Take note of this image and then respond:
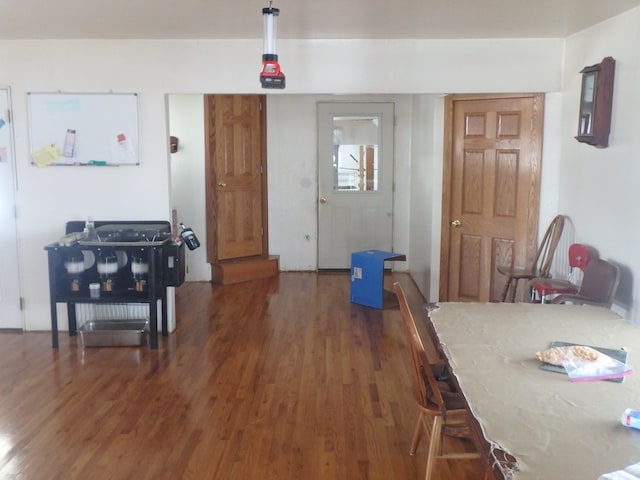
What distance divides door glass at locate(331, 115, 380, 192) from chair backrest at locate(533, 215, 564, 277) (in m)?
2.87

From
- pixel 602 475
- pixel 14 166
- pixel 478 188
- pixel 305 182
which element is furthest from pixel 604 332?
pixel 305 182

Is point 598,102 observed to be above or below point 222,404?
above

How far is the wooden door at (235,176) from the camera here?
6.73 m

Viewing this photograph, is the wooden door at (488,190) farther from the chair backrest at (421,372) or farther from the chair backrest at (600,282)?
the chair backrest at (421,372)

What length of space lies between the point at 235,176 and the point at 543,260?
3599 mm

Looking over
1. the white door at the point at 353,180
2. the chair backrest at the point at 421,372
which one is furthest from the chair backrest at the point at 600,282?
Result: the white door at the point at 353,180

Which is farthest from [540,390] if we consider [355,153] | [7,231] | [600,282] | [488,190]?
[355,153]

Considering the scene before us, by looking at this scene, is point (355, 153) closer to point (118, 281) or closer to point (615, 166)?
point (118, 281)

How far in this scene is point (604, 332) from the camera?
8.58ft

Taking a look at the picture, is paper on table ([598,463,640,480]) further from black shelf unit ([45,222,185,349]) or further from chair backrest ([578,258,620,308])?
black shelf unit ([45,222,185,349])

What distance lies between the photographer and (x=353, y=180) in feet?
24.0

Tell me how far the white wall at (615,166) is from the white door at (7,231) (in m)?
4.24

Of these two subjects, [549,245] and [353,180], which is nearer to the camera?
[549,245]

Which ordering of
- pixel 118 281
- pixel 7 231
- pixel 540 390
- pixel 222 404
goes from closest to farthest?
pixel 540 390, pixel 222 404, pixel 118 281, pixel 7 231
